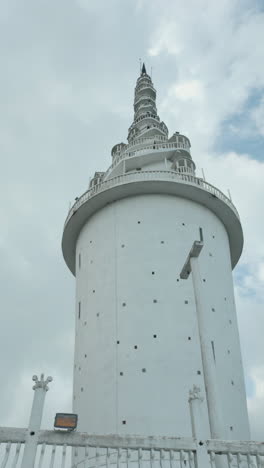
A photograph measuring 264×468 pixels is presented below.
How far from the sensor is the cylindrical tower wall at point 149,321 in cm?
1878

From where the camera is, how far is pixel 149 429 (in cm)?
1797

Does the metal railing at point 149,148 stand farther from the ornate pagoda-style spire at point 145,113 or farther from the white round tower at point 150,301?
the ornate pagoda-style spire at point 145,113

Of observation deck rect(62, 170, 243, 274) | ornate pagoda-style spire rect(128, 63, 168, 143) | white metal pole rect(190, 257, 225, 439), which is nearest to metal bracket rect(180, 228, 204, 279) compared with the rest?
white metal pole rect(190, 257, 225, 439)

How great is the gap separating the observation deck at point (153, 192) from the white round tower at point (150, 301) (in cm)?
5

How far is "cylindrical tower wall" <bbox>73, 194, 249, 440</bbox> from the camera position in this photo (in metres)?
18.8

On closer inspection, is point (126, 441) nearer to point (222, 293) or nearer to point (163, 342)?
point (163, 342)

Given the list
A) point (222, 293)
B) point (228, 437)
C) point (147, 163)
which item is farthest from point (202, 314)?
point (147, 163)

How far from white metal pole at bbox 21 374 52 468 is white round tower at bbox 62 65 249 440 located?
7177 mm

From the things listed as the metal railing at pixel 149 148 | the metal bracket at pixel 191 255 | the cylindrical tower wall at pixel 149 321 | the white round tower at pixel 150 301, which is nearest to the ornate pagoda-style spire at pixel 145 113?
Result: the metal railing at pixel 149 148

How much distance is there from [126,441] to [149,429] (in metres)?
8.83

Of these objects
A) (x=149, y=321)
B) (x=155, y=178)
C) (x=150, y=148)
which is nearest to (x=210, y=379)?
(x=149, y=321)

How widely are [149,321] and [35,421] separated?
36.1 feet

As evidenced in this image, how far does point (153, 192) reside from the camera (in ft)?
79.4

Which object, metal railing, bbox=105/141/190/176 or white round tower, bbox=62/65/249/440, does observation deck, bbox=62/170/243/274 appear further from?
metal railing, bbox=105/141/190/176
